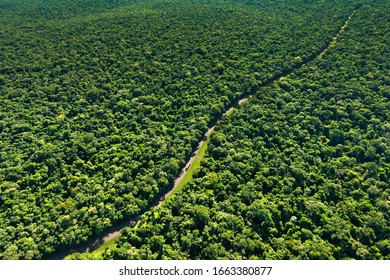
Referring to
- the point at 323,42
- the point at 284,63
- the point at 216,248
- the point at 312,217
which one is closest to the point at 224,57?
the point at 284,63

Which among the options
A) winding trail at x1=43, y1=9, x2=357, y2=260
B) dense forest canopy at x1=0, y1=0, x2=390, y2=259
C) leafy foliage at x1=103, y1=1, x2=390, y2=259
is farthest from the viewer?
dense forest canopy at x1=0, y1=0, x2=390, y2=259

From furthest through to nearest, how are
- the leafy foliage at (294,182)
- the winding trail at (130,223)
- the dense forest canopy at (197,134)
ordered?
the dense forest canopy at (197,134), the winding trail at (130,223), the leafy foliage at (294,182)

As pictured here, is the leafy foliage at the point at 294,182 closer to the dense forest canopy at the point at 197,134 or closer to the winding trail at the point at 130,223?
the dense forest canopy at the point at 197,134

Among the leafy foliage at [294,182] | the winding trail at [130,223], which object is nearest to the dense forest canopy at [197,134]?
the leafy foliage at [294,182]

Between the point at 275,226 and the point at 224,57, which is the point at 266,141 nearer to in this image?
the point at 275,226

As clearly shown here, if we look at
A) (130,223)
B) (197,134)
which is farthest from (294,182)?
(130,223)

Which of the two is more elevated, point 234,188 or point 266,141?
point 266,141

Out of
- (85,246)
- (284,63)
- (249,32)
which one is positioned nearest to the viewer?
(85,246)

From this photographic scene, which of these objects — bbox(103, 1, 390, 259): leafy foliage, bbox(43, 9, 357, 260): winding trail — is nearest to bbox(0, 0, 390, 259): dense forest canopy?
bbox(103, 1, 390, 259): leafy foliage

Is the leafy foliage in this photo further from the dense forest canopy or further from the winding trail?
the winding trail
